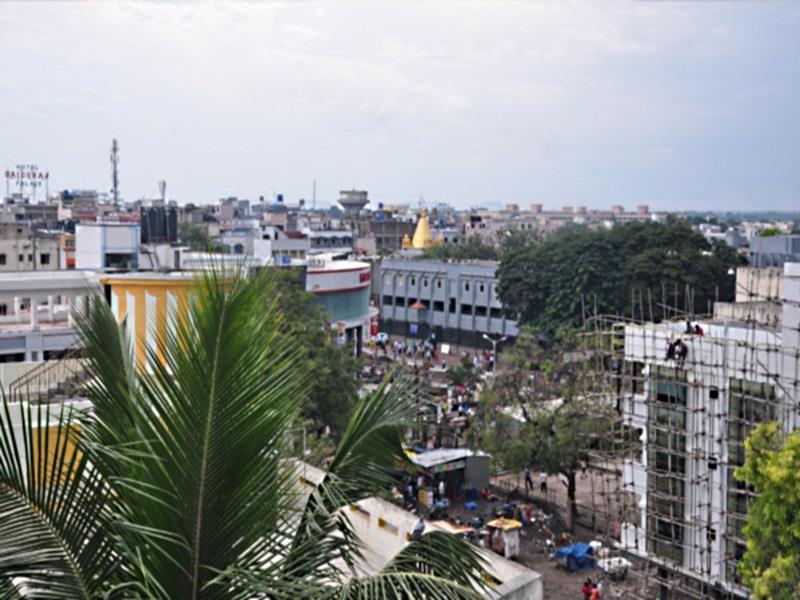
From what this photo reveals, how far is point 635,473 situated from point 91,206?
256 ft

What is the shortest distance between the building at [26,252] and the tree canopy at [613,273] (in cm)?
2242

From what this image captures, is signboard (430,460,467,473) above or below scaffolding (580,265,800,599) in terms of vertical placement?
below

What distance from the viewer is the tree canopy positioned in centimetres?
4050

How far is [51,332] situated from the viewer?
78.6ft

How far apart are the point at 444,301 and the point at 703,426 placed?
37865mm

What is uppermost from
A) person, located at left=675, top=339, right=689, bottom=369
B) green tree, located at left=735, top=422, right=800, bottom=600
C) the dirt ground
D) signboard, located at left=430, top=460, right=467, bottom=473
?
person, located at left=675, top=339, right=689, bottom=369

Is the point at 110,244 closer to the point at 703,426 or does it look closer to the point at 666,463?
the point at 666,463

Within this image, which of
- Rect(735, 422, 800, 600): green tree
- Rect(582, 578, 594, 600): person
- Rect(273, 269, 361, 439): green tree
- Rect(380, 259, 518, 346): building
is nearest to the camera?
Rect(735, 422, 800, 600): green tree

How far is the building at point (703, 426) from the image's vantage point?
13.4 meters

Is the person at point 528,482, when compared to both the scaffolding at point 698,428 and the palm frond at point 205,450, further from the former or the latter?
the palm frond at point 205,450

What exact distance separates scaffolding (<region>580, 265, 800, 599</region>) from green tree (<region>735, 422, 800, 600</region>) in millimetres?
1907

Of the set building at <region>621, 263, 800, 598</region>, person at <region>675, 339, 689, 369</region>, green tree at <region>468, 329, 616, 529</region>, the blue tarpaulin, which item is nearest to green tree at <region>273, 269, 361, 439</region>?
green tree at <region>468, 329, 616, 529</region>

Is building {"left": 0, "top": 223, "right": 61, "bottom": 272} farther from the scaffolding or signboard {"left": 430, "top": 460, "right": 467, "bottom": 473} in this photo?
the scaffolding

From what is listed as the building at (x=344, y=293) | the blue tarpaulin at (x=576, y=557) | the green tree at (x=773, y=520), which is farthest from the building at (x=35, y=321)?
the green tree at (x=773, y=520)
